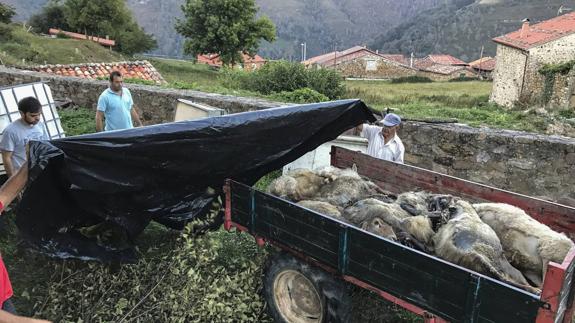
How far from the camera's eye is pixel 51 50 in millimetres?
29562

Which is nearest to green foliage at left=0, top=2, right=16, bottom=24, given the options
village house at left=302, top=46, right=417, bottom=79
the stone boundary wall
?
village house at left=302, top=46, right=417, bottom=79

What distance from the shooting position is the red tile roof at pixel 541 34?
2667 centimetres

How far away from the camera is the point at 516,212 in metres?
3.37

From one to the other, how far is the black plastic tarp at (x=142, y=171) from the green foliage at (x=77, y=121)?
17.3ft

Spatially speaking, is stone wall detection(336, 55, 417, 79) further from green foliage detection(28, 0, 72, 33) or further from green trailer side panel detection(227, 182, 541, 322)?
green trailer side panel detection(227, 182, 541, 322)

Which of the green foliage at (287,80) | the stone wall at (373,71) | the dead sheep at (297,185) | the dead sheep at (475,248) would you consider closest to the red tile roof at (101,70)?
the green foliage at (287,80)

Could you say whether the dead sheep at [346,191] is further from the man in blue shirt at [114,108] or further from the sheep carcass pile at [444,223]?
the man in blue shirt at [114,108]

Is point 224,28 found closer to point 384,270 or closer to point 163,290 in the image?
point 163,290

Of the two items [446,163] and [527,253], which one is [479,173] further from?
[527,253]

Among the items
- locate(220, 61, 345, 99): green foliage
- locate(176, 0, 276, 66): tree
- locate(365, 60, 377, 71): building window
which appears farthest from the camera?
locate(365, 60, 377, 71): building window

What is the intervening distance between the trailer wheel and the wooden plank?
147 centimetres

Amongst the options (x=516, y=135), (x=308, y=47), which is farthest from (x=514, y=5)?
(x=516, y=135)

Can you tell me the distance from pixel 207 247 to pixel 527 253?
99.6 inches

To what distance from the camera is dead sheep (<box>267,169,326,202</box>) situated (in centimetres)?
404
